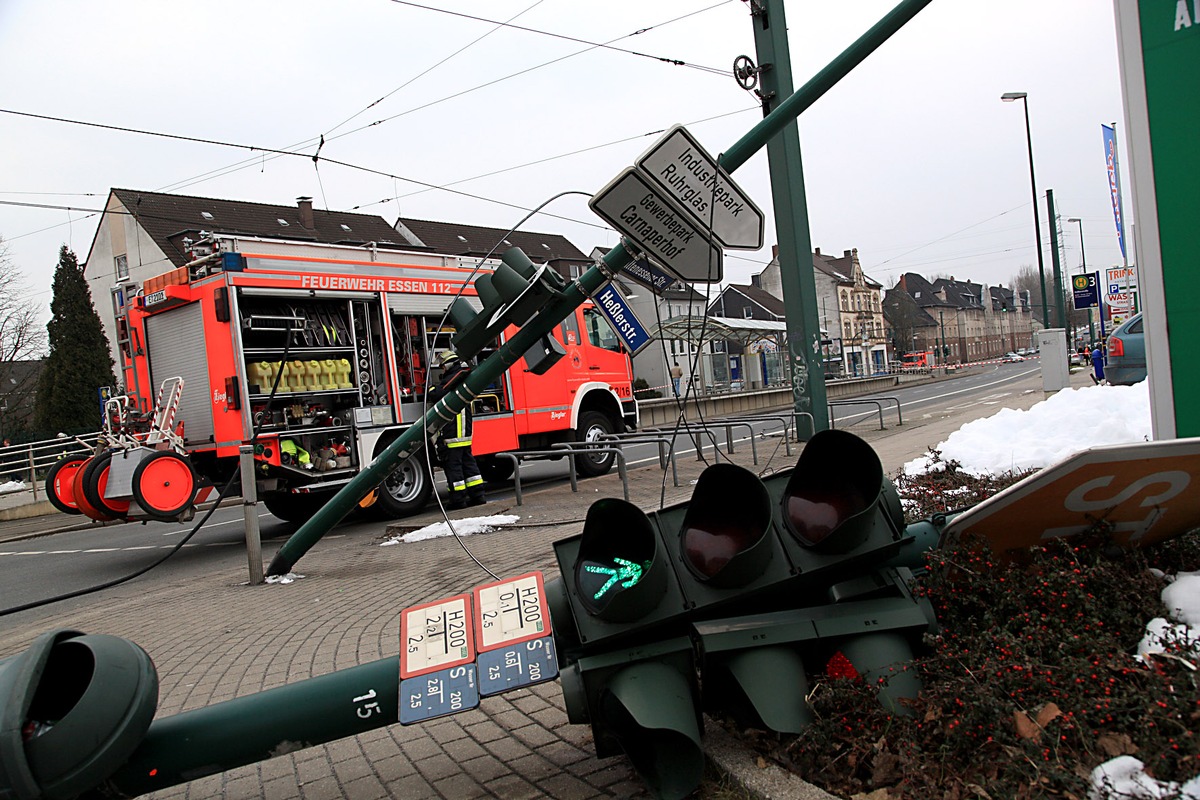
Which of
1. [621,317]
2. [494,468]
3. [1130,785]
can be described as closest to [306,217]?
[494,468]

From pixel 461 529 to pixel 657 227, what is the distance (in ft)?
20.9

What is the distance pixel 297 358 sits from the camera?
10.7 metres

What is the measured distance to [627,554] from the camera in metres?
3.25

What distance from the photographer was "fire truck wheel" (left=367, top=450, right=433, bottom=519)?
37.2ft

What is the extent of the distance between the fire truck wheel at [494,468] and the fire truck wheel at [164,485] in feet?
16.8

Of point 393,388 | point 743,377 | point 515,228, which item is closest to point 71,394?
point 393,388

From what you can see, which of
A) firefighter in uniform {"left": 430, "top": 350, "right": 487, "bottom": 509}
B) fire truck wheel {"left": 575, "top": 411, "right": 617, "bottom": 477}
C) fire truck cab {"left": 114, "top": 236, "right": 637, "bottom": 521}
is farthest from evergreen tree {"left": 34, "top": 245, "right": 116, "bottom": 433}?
firefighter in uniform {"left": 430, "top": 350, "right": 487, "bottom": 509}

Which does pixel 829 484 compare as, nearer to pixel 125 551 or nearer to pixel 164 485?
pixel 164 485

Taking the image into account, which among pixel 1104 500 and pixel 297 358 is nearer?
pixel 1104 500

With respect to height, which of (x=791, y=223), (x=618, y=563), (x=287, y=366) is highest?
(x=791, y=223)

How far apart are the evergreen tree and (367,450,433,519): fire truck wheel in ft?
83.2

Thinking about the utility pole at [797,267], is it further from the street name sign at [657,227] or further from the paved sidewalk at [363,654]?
the street name sign at [657,227]

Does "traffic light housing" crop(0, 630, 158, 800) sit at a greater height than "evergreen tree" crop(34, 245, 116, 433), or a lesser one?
lesser

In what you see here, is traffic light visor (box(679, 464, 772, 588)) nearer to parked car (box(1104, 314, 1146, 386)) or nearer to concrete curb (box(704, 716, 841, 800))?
concrete curb (box(704, 716, 841, 800))
